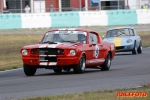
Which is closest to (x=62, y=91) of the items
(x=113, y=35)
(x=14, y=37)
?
(x=113, y=35)

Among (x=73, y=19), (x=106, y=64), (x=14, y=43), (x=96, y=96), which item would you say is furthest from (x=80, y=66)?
(x=73, y=19)

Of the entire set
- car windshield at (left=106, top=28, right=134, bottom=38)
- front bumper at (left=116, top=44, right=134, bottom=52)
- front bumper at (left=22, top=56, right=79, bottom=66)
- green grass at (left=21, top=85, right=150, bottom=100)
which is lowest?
front bumper at (left=116, top=44, right=134, bottom=52)

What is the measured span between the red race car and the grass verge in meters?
3.34

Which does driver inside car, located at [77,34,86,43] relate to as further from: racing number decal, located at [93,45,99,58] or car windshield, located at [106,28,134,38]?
car windshield, located at [106,28,134,38]

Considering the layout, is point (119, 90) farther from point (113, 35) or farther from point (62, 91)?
point (113, 35)

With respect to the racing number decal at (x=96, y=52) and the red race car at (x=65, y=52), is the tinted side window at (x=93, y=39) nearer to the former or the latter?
the red race car at (x=65, y=52)

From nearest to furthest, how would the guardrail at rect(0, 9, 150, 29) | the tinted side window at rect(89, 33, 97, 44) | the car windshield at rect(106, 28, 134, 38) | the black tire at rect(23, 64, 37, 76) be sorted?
the black tire at rect(23, 64, 37, 76) < the tinted side window at rect(89, 33, 97, 44) < the car windshield at rect(106, 28, 134, 38) < the guardrail at rect(0, 9, 150, 29)

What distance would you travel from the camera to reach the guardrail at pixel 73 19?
135ft

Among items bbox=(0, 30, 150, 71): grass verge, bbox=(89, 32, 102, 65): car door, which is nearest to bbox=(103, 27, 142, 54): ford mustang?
bbox=(0, 30, 150, 71): grass verge

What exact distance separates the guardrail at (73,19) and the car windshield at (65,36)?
986 inches

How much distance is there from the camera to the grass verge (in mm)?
21094

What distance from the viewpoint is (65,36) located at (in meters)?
15.9

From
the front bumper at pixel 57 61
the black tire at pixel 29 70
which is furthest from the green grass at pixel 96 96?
the black tire at pixel 29 70

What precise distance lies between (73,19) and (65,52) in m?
27.7
